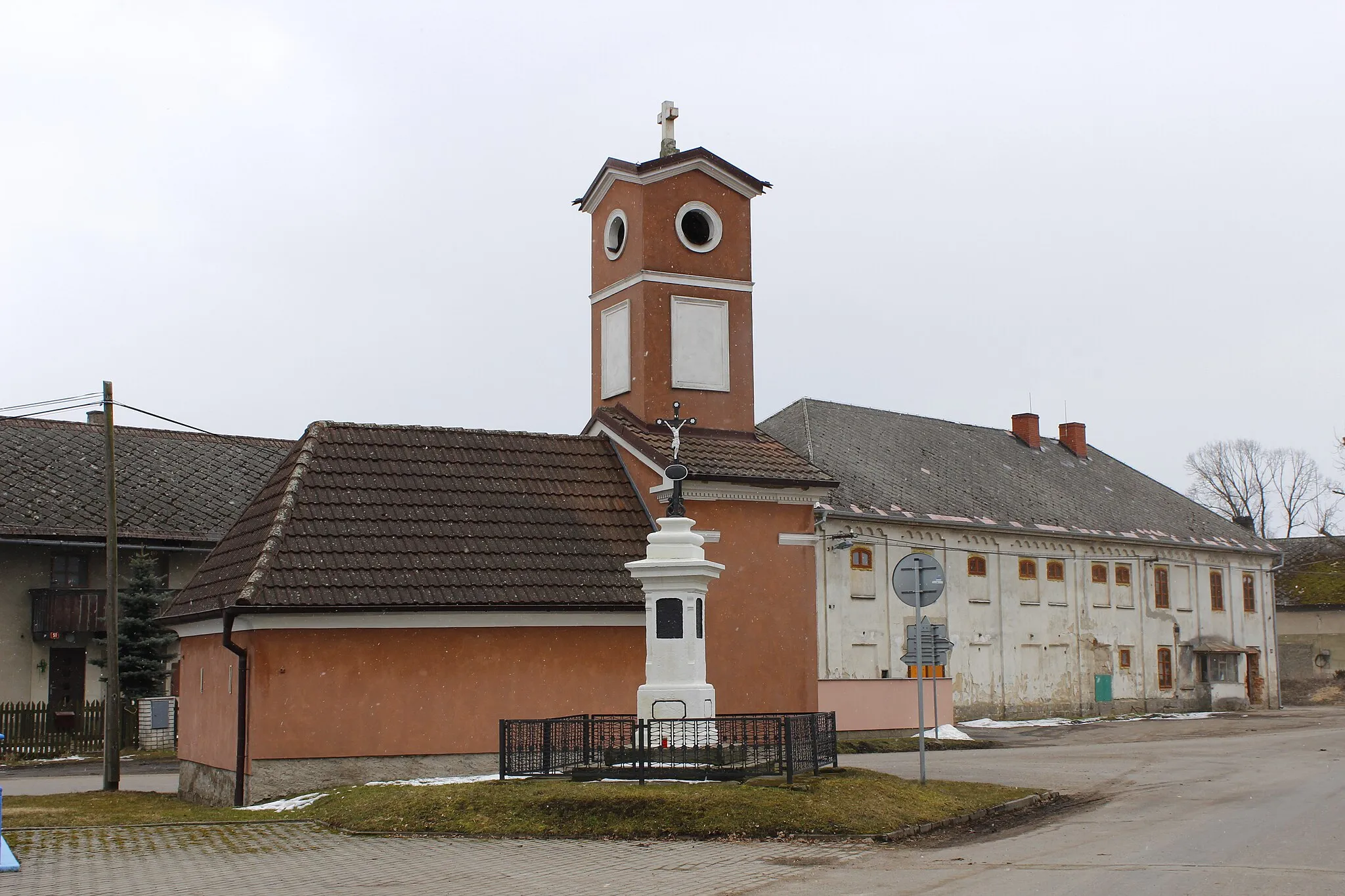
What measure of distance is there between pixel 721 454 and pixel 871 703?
10.4 m

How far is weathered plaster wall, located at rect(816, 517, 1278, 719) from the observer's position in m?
36.0

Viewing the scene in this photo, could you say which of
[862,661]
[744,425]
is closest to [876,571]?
[862,661]

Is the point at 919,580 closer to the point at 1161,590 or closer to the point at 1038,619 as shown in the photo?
the point at 1038,619

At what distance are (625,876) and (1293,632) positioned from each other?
171ft

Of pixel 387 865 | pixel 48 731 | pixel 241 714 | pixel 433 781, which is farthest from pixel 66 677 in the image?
pixel 387 865

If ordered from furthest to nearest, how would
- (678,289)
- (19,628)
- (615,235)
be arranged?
(19,628) < (615,235) < (678,289)

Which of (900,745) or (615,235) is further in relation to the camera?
(900,745)

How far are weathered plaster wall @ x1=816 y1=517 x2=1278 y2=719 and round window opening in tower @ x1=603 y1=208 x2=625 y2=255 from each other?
13.7m

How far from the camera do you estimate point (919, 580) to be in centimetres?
1688

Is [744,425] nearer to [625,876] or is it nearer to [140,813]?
[140,813]

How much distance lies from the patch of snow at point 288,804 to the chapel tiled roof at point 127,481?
2066 centimetres

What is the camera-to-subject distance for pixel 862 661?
35.8 metres

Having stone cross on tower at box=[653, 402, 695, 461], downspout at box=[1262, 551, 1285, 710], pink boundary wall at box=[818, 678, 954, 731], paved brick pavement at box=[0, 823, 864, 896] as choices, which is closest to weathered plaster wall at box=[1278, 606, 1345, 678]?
downspout at box=[1262, 551, 1285, 710]

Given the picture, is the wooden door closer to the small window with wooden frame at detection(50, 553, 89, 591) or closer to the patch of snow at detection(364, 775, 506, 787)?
the small window with wooden frame at detection(50, 553, 89, 591)
